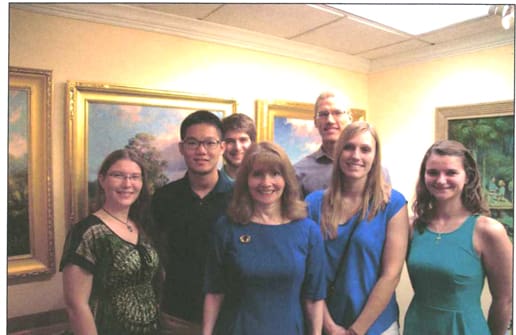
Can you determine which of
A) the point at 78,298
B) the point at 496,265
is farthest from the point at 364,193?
the point at 78,298

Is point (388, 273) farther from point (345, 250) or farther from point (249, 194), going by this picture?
point (249, 194)

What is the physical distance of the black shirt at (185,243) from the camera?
0.97 metres

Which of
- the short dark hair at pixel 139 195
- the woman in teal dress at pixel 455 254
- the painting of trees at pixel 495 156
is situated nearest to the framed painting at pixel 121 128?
the short dark hair at pixel 139 195

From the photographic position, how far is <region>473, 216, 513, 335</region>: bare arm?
2.86ft

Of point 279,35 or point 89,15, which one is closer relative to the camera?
point 89,15

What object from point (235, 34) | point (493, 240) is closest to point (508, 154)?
point (493, 240)

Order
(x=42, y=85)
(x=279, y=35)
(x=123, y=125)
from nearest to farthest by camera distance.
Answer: (x=42, y=85) → (x=123, y=125) → (x=279, y=35)

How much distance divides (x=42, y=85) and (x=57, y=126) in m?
0.09

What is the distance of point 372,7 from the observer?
105 centimetres

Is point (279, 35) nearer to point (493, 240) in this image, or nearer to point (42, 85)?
point (42, 85)

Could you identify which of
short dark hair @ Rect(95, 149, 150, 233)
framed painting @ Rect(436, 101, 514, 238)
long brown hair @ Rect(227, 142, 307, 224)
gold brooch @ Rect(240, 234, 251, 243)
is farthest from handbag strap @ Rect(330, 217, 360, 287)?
short dark hair @ Rect(95, 149, 150, 233)

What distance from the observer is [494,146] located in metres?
1.02

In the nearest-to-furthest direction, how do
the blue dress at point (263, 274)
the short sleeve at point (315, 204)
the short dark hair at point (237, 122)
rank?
the blue dress at point (263, 274) < the short sleeve at point (315, 204) < the short dark hair at point (237, 122)

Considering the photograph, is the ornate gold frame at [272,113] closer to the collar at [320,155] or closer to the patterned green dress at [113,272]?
the collar at [320,155]
